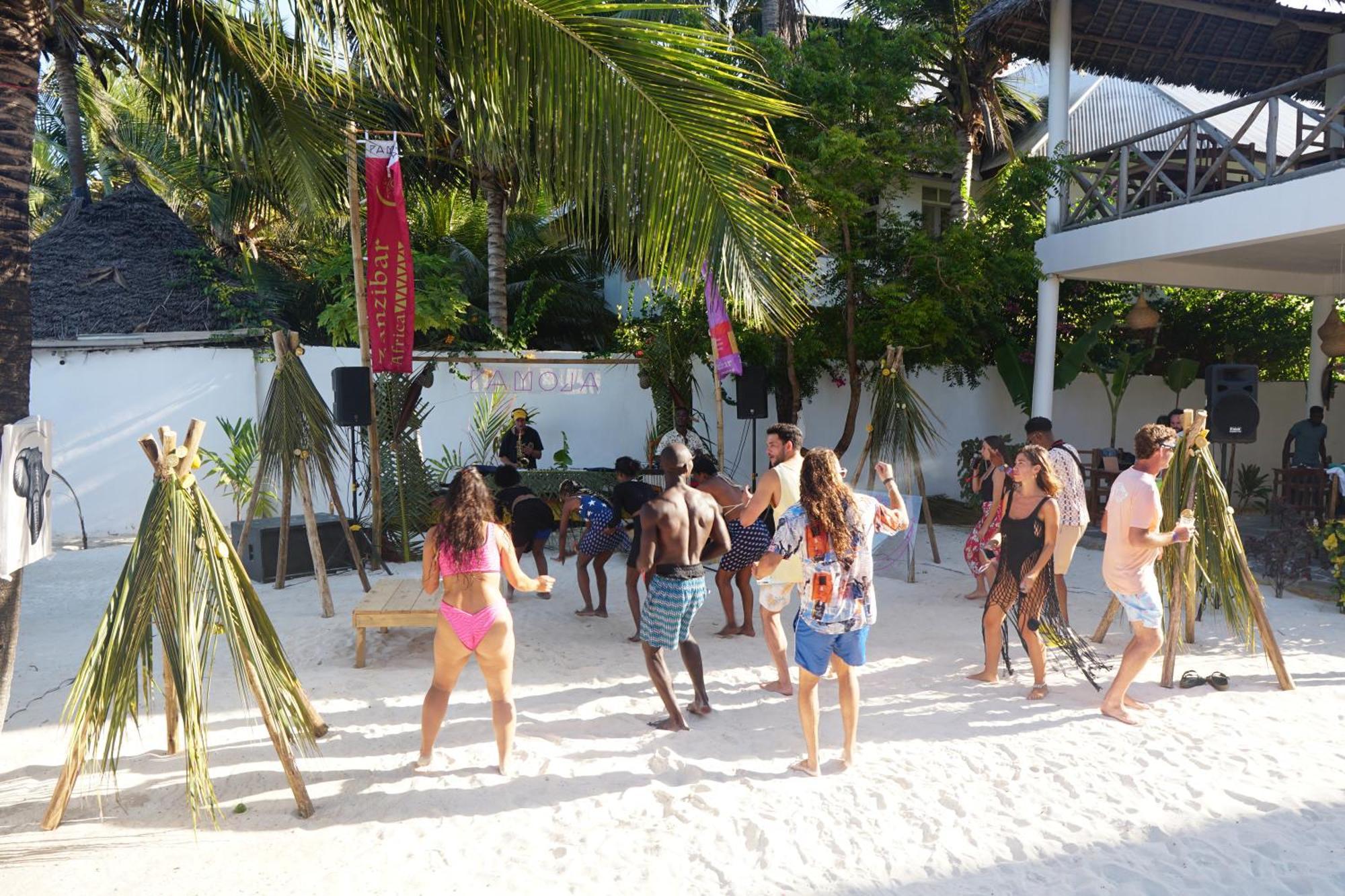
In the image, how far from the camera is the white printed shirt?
6.66 metres

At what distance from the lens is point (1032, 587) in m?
5.52

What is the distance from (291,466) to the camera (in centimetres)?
746

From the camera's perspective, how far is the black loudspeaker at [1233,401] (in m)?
8.82

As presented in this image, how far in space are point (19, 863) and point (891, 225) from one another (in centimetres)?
1182

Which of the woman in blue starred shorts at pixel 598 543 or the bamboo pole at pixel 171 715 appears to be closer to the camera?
the bamboo pole at pixel 171 715

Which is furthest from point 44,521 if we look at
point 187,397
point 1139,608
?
point 187,397

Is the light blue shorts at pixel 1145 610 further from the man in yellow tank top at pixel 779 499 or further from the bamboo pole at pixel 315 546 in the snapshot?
the bamboo pole at pixel 315 546

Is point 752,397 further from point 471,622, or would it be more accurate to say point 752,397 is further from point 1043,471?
point 471,622

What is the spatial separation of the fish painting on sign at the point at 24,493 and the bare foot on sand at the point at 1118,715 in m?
5.52

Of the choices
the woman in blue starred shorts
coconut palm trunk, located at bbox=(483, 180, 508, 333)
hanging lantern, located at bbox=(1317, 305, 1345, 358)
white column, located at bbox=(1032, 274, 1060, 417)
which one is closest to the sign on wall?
coconut palm trunk, located at bbox=(483, 180, 508, 333)

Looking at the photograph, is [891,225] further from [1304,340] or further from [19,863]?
[19,863]

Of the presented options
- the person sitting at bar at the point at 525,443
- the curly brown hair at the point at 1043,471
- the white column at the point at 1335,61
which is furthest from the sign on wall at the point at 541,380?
the white column at the point at 1335,61

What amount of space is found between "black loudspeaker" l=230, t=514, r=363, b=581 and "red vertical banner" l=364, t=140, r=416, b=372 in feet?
1.57

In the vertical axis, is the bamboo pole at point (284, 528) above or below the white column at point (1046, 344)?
below
